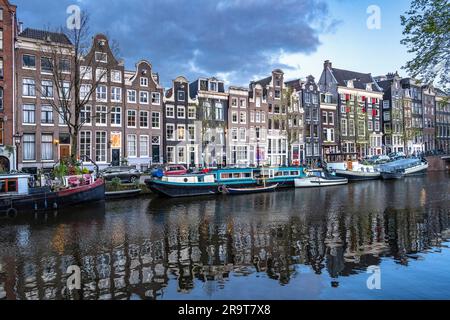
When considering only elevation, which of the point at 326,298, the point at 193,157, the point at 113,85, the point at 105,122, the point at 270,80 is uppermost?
the point at 270,80

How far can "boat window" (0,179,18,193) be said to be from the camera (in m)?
26.2

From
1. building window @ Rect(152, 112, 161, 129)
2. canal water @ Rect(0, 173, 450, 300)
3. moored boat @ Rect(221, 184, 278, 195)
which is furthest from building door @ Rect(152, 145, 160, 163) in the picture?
canal water @ Rect(0, 173, 450, 300)

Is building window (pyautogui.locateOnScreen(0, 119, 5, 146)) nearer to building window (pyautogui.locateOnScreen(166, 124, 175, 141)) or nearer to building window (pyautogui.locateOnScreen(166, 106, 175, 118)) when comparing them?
building window (pyautogui.locateOnScreen(166, 124, 175, 141))

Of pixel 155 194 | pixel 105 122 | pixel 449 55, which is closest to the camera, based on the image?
pixel 449 55

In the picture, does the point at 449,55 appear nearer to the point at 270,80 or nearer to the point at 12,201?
the point at 12,201

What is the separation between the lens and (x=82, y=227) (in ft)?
69.7

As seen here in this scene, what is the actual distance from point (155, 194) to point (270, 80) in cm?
3964

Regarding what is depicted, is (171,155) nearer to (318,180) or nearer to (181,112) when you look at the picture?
(181,112)

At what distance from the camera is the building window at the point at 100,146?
48031 mm

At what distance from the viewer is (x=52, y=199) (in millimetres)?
27000

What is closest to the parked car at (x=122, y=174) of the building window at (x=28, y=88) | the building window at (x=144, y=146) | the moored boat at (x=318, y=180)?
the building window at (x=144, y=146)

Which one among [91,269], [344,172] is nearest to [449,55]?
[91,269]

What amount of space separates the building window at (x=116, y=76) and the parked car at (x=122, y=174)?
50.5ft

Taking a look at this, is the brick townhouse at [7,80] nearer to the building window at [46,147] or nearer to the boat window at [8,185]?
the building window at [46,147]
